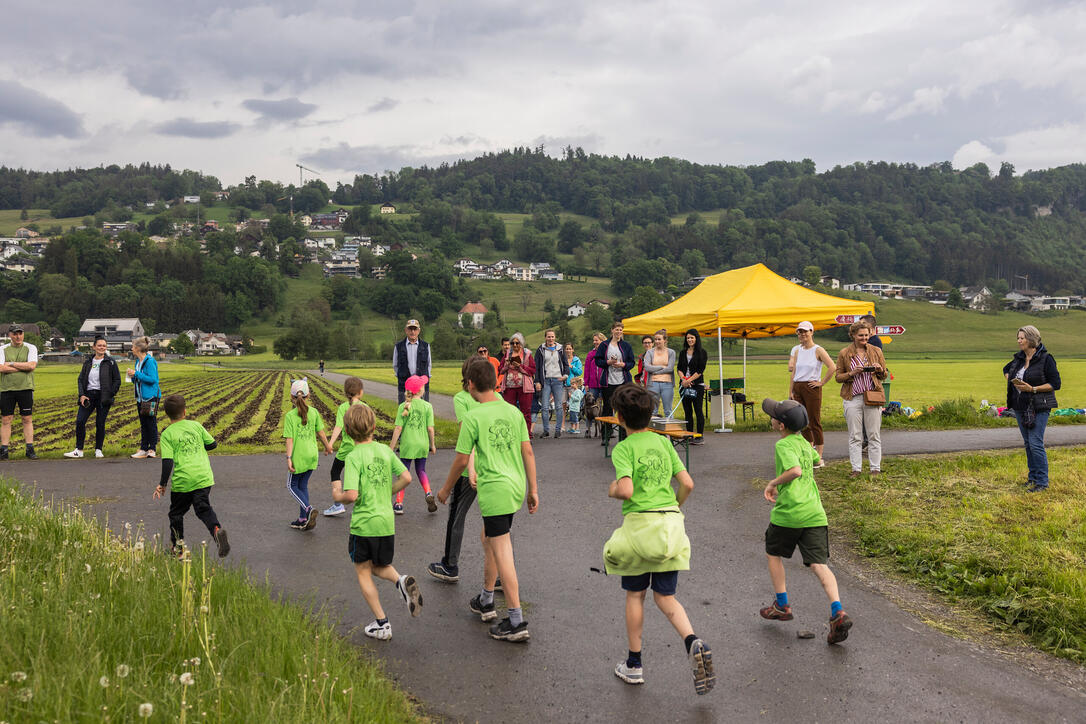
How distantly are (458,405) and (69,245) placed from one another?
177 m

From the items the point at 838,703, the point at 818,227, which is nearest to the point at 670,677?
the point at 838,703

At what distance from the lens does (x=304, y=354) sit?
4188 inches

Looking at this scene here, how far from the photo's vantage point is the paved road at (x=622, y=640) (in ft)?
13.4

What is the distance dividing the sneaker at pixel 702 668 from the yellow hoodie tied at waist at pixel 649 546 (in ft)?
1.48

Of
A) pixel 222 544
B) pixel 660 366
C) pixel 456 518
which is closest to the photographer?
pixel 456 518

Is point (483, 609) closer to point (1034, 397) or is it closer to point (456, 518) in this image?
point (456, 518)

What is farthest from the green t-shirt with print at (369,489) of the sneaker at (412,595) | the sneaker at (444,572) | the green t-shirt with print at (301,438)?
the green t-shirt with print at (301,438)

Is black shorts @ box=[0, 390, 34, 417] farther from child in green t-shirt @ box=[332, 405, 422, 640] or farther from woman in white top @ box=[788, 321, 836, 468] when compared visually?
woman in white top @ box=[788, 321, 836, 468]

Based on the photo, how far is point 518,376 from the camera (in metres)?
13.6

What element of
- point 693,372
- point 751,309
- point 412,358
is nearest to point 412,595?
point 412,358

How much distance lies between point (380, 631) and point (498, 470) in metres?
1.35

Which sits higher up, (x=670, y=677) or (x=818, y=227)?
(x=818, y=227)

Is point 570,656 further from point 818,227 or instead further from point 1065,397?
point 818,227

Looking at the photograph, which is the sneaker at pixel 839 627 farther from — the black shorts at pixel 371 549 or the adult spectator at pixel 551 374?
the adult spectator at pixel 551 374
